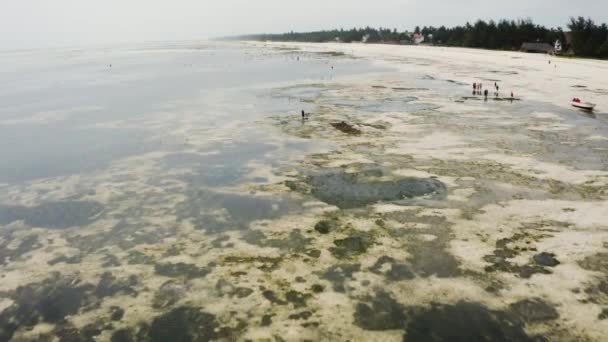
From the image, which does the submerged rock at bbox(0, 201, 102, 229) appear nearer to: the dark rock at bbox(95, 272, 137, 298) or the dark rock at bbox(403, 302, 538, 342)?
the dark rock at bbox(95, 272, 137, 298)

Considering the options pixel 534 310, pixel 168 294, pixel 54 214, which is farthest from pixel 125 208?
pixel 534 310


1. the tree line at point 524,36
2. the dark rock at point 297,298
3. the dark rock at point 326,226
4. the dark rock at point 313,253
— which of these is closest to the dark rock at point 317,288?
the dark rock at point 297,298

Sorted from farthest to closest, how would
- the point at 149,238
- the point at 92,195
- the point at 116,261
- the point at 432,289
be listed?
the point at 92,195 → the point at 149,238 → the point at 116,261 → the point at 432,289

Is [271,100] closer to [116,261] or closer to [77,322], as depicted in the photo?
[116,261]

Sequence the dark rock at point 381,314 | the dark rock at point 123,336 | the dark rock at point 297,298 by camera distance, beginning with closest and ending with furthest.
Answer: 1. the dark rock at point 123,336
2. the dark rock at point 381,314
3. the dark rock at point 297,298

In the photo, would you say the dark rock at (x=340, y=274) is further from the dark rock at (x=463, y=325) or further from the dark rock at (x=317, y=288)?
the dark rock at (x=463, y=325)

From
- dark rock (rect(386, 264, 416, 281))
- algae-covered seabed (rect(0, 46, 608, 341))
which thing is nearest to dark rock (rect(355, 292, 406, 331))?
algae-covered seabed (rect(0, 46, 608, 341))

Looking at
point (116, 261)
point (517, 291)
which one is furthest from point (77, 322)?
point (517, 291)

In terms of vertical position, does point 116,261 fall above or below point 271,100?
below
